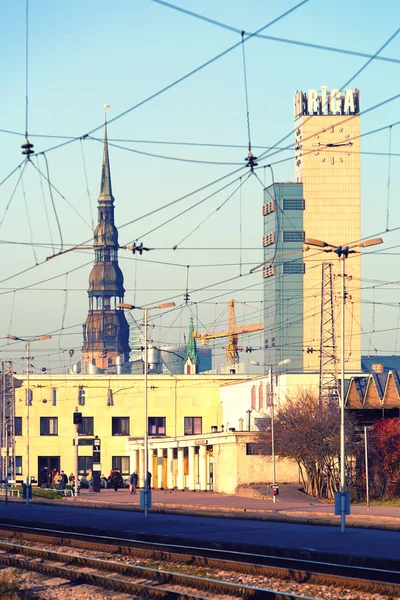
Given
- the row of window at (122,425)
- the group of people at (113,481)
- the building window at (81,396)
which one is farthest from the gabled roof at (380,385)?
the building window at (81,396)

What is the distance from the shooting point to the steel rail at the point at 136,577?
751 inches

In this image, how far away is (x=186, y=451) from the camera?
85.7m

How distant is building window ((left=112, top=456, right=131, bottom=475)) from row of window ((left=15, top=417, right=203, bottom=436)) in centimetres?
271

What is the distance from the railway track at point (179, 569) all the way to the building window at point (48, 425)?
7886 cm

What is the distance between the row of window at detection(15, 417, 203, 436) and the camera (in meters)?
109

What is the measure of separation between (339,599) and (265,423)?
51596 millimetres

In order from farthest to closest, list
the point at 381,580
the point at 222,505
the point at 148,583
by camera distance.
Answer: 1. the point at 222,505
2. the point at 148,583
3. the point at 381,580

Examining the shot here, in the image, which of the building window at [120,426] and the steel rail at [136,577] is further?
the building window at [120,426]

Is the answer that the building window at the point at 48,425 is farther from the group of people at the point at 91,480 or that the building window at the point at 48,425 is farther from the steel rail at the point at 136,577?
the steel rail at the point at 136,577

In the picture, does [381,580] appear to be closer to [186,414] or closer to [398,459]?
[398,459]

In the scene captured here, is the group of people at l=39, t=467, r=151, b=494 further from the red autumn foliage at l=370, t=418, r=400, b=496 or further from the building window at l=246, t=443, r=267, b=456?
the red autumn foliage at l=370, t=418, r=400, b=496

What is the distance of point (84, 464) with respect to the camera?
110500 millimetres

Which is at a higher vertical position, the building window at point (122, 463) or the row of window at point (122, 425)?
the row of window at point (122, 425)

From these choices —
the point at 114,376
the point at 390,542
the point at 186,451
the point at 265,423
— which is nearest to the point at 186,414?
the point at 114,376
